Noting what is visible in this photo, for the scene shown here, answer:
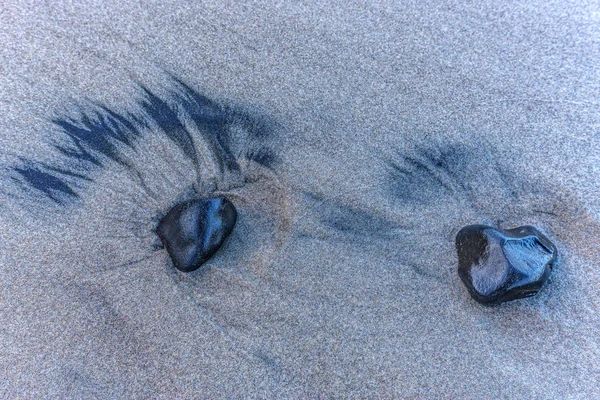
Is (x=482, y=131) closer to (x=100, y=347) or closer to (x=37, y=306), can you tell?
(x=100, y=347)

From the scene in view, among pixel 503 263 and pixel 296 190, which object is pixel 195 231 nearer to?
pixel 296 190

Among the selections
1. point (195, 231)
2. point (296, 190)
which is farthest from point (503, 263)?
point (195, 231)

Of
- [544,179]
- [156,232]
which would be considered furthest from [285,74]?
[544,179]

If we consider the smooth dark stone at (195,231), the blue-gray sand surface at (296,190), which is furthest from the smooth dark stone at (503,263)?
the smooth dark stone at (195,231)

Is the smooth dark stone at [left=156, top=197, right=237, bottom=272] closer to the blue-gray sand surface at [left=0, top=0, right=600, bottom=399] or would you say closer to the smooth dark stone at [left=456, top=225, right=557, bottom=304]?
the blue-gray sand surface at [left=0, top=0, right=600, bottom=399]

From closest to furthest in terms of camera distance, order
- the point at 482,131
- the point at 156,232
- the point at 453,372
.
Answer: the point at 453,372 < the point at 156,232 < the point at 482,131

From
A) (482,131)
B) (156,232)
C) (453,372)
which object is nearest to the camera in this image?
(453,372)

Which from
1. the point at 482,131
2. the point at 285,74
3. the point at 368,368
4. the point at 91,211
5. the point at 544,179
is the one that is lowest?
the point at 368,368

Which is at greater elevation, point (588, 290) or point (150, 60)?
point (150, 60)
